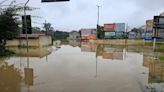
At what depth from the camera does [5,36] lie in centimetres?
2080

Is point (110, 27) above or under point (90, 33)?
above

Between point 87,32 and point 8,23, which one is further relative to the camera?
point 87,32

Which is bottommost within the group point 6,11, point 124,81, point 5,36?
point 124,81

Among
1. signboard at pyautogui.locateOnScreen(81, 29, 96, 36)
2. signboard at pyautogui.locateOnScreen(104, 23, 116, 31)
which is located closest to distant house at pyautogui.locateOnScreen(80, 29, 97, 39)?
signboard at pyautogui.locateOnScreen(81, 29, 96, 36)

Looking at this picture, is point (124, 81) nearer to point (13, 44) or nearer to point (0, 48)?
point (0, 48)

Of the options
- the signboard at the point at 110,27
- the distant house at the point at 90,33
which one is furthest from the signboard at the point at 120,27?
the distant house at the point at 90,33

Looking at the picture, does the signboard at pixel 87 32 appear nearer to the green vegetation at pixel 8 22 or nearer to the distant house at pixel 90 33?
the distant house at pixel 90 33

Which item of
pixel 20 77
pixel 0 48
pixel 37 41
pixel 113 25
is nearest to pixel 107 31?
pixel 113 25

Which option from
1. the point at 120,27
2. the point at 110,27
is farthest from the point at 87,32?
the point at 120,27

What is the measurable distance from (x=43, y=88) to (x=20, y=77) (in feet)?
7.65

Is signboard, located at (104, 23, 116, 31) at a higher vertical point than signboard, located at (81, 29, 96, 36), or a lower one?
higher

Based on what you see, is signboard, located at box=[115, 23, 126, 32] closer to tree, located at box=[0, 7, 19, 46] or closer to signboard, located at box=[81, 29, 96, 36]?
signboard, located at box=[81, 29, 96, 36]

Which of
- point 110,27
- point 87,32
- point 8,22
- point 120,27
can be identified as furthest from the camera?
point 87,32

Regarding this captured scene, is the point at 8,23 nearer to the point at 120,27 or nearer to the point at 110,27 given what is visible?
the point at 120,27
